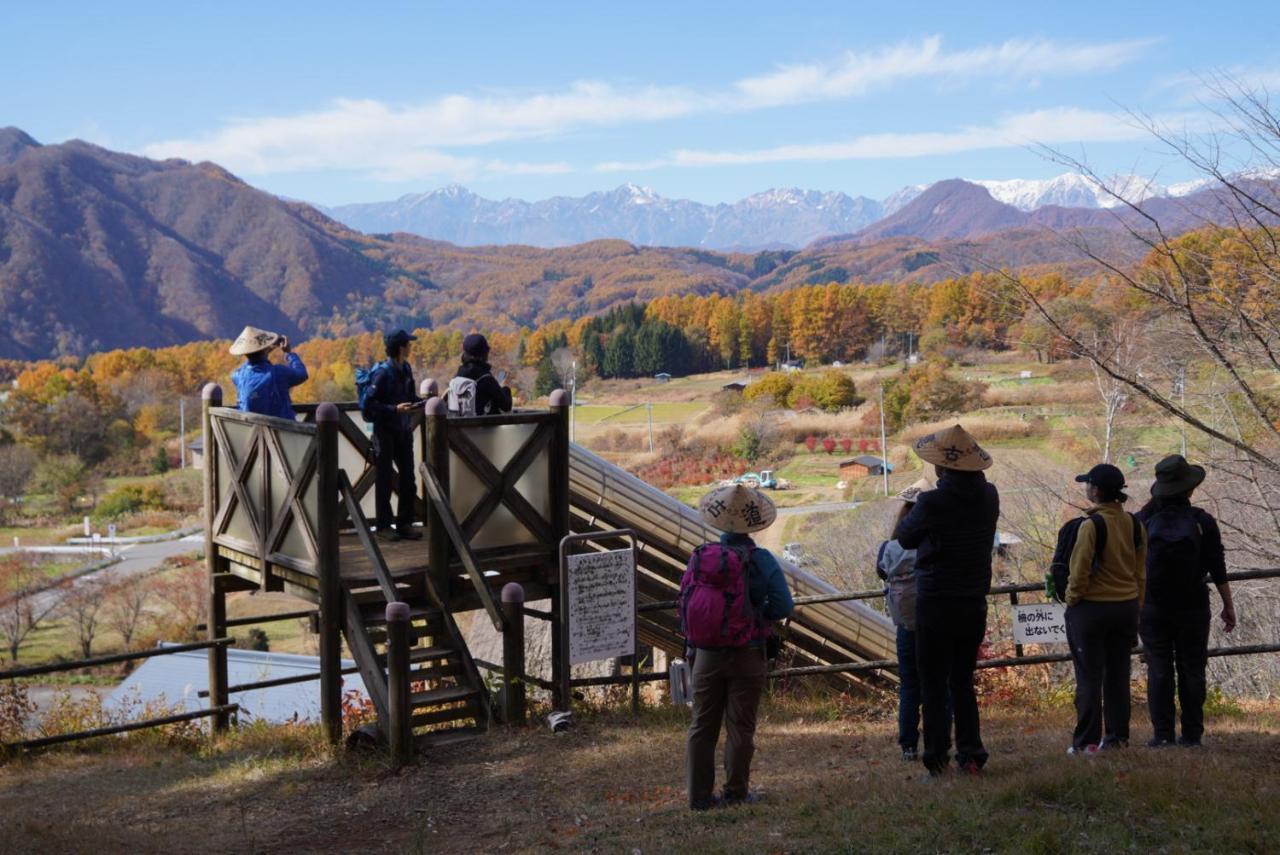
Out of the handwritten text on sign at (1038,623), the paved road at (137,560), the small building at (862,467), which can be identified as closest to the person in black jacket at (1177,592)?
the handwritten text on sign at (1038,623)

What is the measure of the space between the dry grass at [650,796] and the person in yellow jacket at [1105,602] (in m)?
0.29

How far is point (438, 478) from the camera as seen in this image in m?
9.26

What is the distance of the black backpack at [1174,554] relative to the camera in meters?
7.07

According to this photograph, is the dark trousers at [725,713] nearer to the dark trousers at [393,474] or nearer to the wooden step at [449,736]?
the wooden step at [449,736]

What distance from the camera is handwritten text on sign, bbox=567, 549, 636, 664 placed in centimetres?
911

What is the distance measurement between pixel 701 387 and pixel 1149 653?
12451 centimetres

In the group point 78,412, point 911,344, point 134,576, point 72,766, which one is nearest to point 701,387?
point 911,344

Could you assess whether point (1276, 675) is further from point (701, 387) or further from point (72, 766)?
point (701, 387)

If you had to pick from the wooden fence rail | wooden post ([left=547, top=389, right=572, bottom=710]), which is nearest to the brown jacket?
wooden post ([left=547, top=389, right=572, bottom=710])

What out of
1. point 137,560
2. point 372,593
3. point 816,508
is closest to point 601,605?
point 372,593

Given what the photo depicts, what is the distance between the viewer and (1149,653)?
730cm

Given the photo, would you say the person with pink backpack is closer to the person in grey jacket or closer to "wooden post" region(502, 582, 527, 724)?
the person in grey jacket

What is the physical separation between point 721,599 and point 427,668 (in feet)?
12.2

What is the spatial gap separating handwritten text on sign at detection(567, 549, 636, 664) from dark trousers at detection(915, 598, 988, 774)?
3.09 metres
